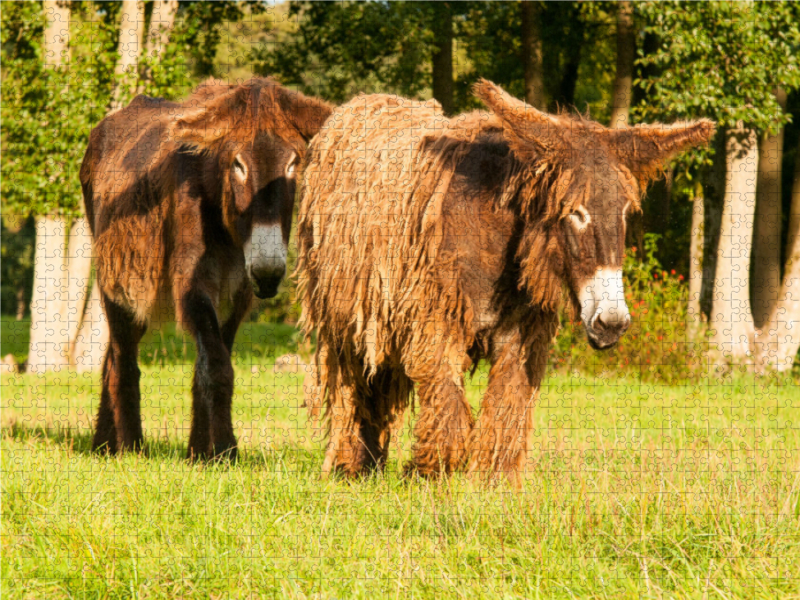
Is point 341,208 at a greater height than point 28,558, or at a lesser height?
greater

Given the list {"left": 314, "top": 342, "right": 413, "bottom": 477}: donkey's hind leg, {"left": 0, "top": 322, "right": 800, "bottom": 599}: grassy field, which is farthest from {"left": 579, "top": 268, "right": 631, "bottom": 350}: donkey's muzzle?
{"left": 314, "top": 342, "right": 413, "bottom": 477}: donkey's hind leg

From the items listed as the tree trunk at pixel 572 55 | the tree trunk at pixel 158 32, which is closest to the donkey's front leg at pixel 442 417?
the tree trunk at pixel 158 32

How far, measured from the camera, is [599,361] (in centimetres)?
823

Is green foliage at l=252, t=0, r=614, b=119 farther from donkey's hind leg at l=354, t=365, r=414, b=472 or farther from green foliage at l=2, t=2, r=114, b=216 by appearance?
donkey's hind leg at l=354, t=365, r=414, b=472

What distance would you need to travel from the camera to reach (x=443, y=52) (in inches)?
523

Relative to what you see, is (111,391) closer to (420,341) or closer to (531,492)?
(420,341)

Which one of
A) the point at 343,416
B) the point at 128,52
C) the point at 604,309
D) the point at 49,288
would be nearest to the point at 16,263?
the point at 49,288

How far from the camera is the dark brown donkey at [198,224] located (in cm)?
499

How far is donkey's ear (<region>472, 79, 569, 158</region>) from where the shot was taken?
4234 mm

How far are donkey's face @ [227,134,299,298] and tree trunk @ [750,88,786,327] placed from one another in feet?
27.2

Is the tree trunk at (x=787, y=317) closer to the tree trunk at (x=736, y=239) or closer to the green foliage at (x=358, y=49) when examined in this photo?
the tree trunk at (x=736, y=239)

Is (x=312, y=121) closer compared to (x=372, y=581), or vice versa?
(x=372, y=581)

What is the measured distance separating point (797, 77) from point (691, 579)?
8372 mm

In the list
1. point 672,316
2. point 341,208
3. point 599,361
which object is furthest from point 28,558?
point 672,316
